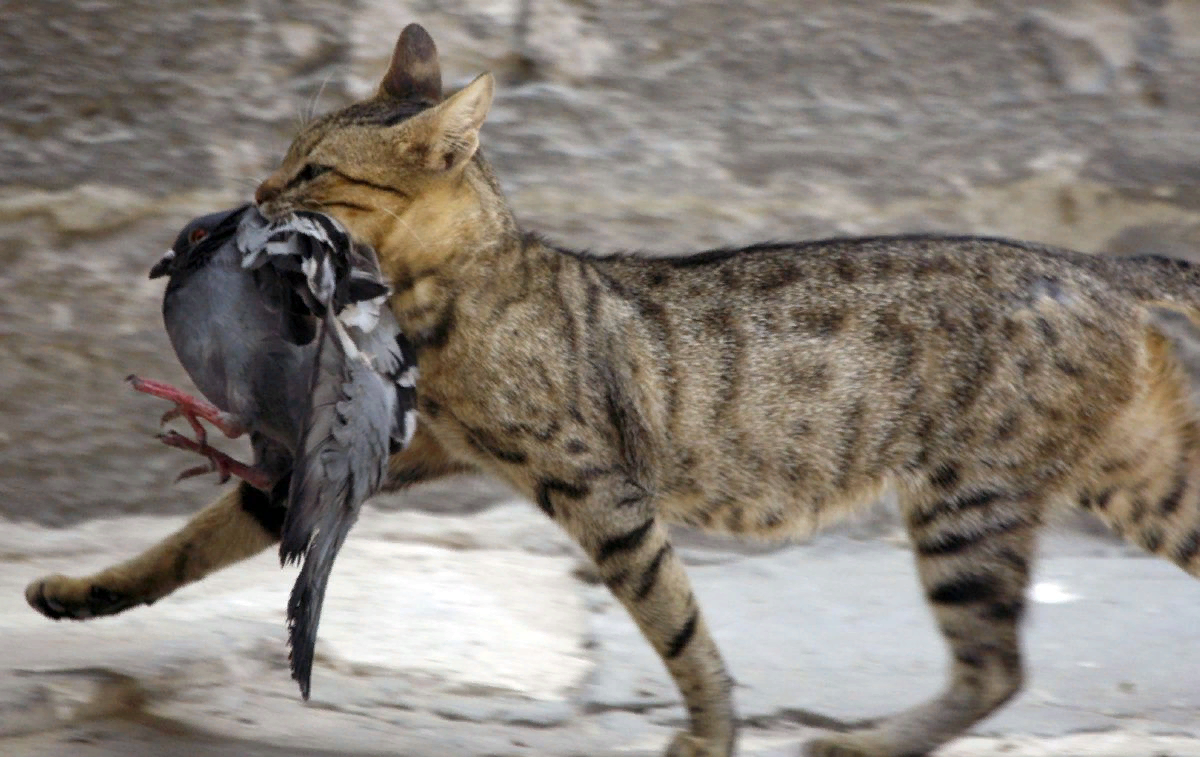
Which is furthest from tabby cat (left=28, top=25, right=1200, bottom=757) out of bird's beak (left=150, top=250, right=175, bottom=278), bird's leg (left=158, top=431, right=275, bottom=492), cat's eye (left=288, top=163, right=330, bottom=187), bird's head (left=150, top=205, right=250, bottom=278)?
bird's leg (left=158, top=431, right=275, bottom=492)

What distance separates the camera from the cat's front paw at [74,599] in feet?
12.9

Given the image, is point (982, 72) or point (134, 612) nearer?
point (134, 612)

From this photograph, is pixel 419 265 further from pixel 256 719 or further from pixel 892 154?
pixel 892 154

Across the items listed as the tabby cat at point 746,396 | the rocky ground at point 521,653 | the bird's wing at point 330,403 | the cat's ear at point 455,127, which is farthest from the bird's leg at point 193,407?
the cat's ear at point 455,127

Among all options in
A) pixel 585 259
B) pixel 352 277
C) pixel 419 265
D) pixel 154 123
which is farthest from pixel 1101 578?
pixel 154 123

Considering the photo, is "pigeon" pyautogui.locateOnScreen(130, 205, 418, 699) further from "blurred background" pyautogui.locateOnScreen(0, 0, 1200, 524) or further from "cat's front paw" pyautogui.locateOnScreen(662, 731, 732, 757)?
"blurred background" pyautogui.locateOnScreen(0, 0, 1200, 524)

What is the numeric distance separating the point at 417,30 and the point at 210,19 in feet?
5.79

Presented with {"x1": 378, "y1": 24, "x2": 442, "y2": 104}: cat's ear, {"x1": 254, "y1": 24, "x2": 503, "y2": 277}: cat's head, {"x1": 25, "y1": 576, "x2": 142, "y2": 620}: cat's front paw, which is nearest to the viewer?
{"x1": 254, "y1": 24, "x2": 503, "y2": 277}: cat's head

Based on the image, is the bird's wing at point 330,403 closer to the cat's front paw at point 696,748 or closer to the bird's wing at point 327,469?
the bird's wing at point 327,469

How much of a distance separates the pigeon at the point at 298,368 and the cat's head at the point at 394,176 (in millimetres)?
304

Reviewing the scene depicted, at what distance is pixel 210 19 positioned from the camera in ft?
18.5

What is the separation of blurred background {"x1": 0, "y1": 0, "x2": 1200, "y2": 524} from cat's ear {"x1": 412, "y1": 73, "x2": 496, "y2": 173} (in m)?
1.76

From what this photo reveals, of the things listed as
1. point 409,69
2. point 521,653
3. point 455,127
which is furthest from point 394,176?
point 521,653

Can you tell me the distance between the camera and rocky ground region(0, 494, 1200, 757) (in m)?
3.60
